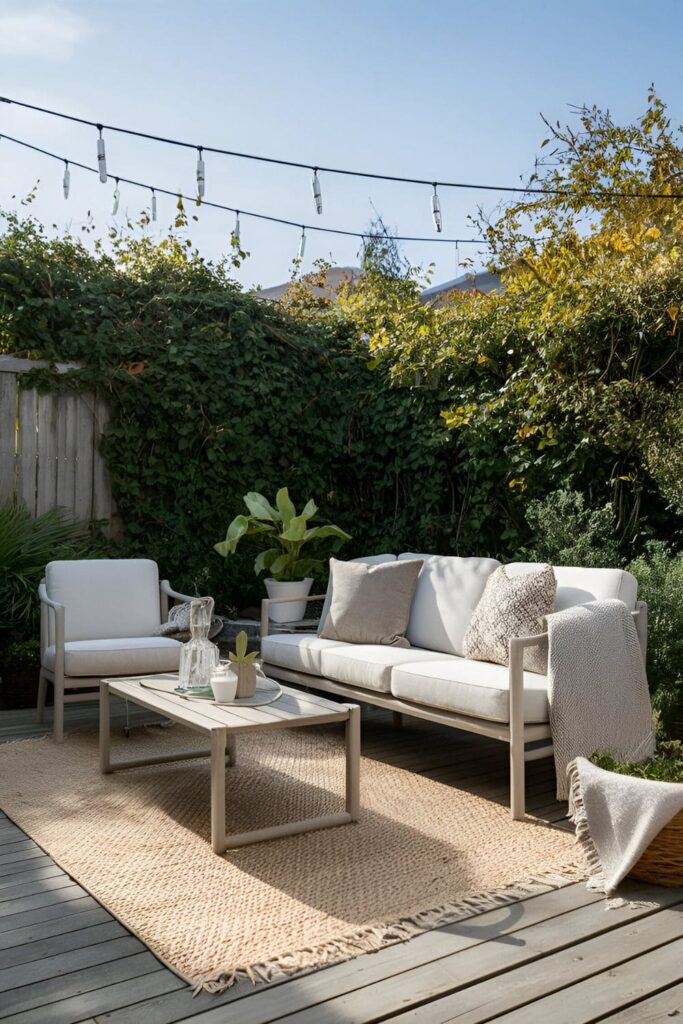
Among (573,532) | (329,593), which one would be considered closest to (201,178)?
(329,593)

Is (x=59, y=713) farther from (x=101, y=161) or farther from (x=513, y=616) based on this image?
(x=101, y=161)

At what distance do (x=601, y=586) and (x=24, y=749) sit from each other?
2739 millimetres

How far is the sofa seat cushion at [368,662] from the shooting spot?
3.93 m

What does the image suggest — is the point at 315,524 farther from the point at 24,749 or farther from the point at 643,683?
the point at 643,683

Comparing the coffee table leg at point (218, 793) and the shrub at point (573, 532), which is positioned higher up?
the shrub at point (573, 532)

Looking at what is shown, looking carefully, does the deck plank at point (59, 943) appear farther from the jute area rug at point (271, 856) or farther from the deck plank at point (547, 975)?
the deck plank at point (547, 975)

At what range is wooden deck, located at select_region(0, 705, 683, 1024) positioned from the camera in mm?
1916

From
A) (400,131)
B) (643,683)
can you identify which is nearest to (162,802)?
(643,683)

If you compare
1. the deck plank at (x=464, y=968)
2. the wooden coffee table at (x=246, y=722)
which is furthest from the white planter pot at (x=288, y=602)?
the deck plank at (x=464, y=968)

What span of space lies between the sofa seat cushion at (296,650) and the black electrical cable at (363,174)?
251 centimetres

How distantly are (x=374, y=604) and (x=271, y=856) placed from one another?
180cm

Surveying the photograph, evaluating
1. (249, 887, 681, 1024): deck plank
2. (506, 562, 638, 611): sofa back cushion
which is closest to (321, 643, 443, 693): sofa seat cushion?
(506, 562, 638, 611): sofa back cushion

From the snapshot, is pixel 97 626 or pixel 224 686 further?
pixel 97 626

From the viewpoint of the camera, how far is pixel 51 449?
575cm
